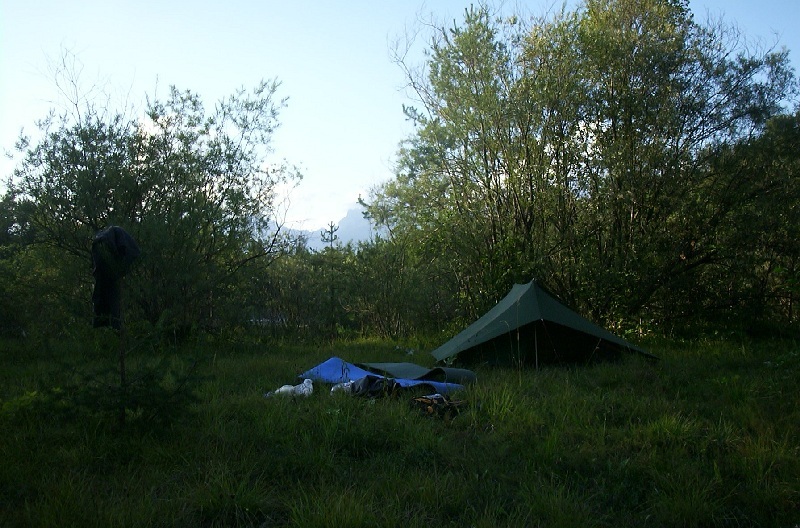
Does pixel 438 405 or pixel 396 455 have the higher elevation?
pixel 438 405

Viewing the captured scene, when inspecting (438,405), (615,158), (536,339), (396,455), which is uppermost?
(615,158)

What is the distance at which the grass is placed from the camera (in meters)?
2.88

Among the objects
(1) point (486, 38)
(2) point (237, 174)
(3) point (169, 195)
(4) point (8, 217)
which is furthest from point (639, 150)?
(4) point (8, 217)

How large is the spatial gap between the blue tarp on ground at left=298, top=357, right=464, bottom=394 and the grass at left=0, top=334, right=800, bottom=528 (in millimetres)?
335

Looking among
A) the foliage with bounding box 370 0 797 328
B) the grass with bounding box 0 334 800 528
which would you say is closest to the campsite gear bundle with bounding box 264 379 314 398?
the grass with bounding box 0 334 800 528

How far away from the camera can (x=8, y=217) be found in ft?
29.2

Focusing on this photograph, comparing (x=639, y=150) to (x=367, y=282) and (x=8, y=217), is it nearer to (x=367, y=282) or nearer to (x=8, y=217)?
(x=367, y=282)

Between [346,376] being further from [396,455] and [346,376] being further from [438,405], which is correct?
[396,455]

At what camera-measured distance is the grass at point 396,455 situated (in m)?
2.88

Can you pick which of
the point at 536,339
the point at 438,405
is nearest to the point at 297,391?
the point at 438,405

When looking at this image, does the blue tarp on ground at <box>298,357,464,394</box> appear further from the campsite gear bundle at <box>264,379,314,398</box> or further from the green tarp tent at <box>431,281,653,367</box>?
the green tarp tent at <box>431,281,653,367</box>

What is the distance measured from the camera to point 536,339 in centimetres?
680

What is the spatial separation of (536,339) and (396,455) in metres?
3.49

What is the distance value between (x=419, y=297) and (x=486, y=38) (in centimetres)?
419
